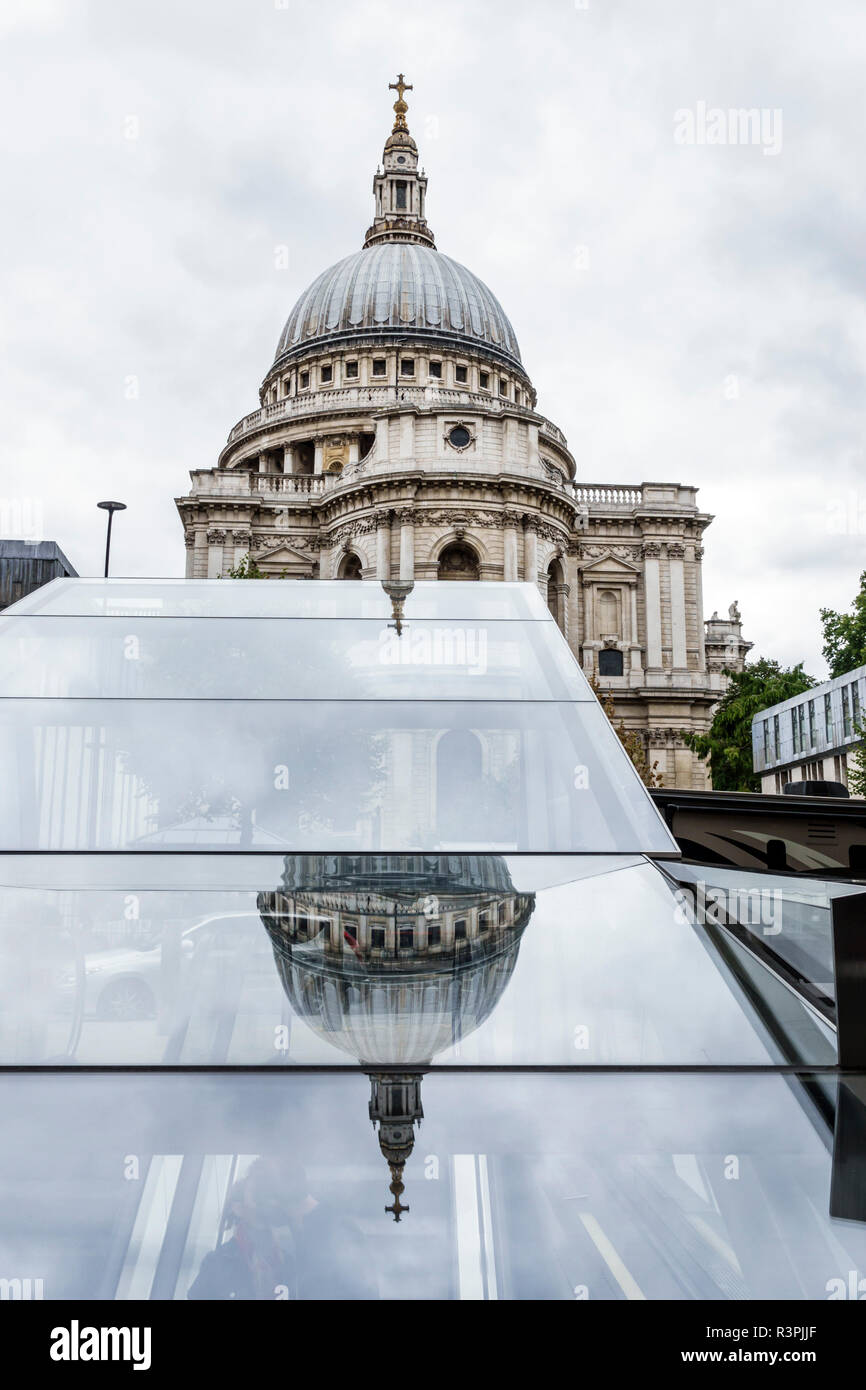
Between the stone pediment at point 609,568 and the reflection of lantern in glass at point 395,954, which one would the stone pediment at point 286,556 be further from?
the reflection of lantern in glass at point 395,954

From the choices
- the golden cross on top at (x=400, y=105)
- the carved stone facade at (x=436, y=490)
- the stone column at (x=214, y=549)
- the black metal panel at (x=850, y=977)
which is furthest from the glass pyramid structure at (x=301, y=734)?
the golden cross on top at (x=400, y=105)

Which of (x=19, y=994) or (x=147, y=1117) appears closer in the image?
(x=147, y=1117)

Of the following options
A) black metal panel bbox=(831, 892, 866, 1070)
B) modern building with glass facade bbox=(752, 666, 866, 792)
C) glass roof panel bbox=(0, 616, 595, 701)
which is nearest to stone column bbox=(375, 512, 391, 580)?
modern building with glass facade bbox=(752, 666, 866, 792)

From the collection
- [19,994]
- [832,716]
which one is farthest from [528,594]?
[832,716]

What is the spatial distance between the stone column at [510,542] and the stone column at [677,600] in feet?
42.0

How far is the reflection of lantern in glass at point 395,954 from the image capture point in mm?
2371

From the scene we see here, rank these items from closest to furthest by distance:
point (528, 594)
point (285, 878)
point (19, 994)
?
1. point (19, 994)
2. point (285, 878)
3. point (528, 594)

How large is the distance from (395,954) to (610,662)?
5487 centimetres

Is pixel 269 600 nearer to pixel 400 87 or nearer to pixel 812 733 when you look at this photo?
pixel 812 733
